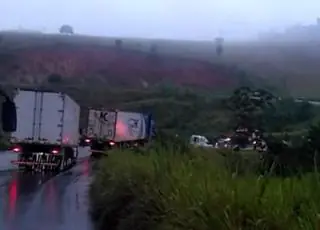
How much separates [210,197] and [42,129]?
102 feet

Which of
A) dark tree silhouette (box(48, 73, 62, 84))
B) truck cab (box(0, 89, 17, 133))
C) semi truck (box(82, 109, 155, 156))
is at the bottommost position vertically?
dark tree silhouette (box(48, 73, 62, 84))

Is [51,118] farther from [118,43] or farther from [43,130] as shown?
[118,43]

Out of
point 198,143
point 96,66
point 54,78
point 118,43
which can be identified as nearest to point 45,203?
point 198,143

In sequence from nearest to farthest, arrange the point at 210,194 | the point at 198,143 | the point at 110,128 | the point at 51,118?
1. the point at 210,194
2. the point at 198,143
3. the point at 51,118
4. the point at 110,128

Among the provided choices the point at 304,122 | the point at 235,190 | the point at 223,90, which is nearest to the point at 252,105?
the point at 304,122

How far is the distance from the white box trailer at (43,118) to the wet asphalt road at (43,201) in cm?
228

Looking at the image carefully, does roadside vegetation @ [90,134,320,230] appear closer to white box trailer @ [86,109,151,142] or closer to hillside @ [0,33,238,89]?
white box trailer @ [86,109,151,142]

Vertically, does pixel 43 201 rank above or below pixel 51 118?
below

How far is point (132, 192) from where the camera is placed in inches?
588

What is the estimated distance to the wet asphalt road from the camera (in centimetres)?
1869

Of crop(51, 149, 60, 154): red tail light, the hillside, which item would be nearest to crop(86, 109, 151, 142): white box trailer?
crop(51, 149, 60, 154): red tail light

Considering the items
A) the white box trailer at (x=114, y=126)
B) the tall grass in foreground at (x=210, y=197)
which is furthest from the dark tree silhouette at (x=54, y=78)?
the tall grass in foreground at (x=210, y=197)

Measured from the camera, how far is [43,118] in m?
40.1

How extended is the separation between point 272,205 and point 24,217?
40.4 ft
